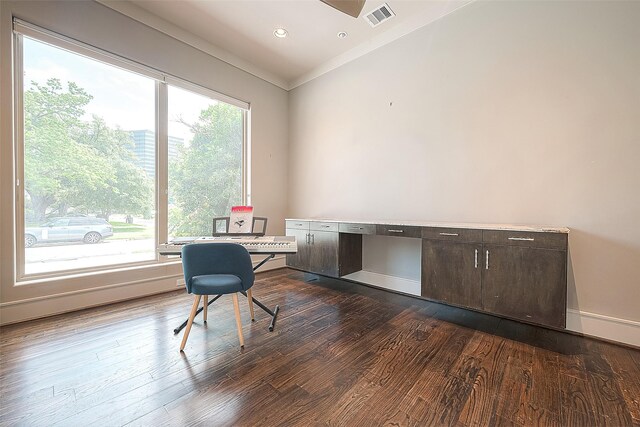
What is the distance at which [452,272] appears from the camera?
98.5 inches

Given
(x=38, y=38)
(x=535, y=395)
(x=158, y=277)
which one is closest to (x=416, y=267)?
(x=535, y=395)

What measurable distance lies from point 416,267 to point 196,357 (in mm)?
2567

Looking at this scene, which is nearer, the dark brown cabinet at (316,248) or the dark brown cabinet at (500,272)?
the dark brown cabinet at (500,272)

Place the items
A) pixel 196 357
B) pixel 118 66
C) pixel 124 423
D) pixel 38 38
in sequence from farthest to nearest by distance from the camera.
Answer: pixel 118 66 → pixel 38 38 → pixel 196 357 → pixel 124 423

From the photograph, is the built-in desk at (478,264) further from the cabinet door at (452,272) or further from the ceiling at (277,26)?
the ceiling at (277,26)

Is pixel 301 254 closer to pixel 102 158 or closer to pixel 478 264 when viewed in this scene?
pixel 478 264

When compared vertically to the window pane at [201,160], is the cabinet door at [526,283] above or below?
below

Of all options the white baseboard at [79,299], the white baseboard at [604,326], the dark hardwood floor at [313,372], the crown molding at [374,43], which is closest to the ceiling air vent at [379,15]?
the crown molding at [374,43]

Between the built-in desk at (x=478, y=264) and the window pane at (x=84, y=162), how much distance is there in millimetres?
2540

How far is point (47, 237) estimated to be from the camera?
273 cm

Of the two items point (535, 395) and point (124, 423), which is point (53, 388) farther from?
point (535, 395)

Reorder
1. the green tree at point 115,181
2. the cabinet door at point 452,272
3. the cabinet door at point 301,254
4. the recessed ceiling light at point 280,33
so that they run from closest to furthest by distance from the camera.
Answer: the cabinet door at point 452,272 → the green tree at point 115,181 → the recessed ceiling light at point 280,33 → the cabinet door at point 301,254

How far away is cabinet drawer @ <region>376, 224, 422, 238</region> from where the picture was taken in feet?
9.02

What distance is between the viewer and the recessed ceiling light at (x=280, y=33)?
3428 millimetres
